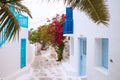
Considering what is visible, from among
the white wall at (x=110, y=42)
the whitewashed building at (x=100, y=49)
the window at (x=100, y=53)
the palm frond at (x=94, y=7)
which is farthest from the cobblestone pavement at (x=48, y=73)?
the palm frond at (x=94, y=7)

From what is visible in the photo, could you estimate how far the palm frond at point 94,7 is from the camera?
4.09 meters

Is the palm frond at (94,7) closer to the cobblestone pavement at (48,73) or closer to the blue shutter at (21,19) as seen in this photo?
the blue shutter at (21,19)

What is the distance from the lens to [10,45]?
471 inches

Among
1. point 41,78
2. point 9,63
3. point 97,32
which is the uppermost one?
point 97,32

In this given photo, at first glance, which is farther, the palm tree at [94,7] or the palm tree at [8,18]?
the palm tree at [8,18]

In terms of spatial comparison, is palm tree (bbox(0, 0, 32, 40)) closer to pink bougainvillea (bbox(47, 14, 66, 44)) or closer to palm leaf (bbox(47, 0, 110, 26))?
palm leaf (bbox(47, 0, 110, 26))

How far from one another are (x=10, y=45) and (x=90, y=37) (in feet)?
15.3

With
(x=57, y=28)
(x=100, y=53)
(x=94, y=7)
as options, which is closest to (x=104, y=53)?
(x=100, y=53)

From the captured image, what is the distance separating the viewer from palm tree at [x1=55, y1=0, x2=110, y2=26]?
13.4 ft

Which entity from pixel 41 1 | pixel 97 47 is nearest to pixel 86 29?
pixel 97 47

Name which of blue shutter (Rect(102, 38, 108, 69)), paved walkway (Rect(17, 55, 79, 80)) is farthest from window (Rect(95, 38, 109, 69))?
paved walkway (Rect(17, 55, 79, 80))

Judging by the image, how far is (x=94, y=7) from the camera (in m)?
4.14

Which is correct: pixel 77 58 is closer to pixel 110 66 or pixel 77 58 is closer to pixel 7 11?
pixel 110 66

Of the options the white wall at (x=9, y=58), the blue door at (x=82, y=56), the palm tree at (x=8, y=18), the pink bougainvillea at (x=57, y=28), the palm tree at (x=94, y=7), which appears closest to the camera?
the palm tree at (x=94, y=7)
